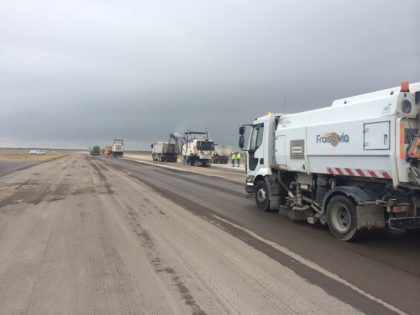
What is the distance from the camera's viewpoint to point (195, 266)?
5.96 m

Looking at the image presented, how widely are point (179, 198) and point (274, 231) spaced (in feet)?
20.3

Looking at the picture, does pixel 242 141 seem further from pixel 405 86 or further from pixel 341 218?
pixel 405 86

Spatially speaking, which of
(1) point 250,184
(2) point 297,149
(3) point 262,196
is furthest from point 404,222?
(1) point 250,184

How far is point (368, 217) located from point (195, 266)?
11.1 ft

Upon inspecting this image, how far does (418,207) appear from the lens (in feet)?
23.2

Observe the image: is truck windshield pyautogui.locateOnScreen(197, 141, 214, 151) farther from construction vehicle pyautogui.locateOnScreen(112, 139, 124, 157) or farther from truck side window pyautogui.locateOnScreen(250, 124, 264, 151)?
construction vehicle pyautogui.locateOnScreen(112, 139, 124, 157)

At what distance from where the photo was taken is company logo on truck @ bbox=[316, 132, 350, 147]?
7988mm

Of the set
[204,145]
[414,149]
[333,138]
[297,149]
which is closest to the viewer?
[414,149]

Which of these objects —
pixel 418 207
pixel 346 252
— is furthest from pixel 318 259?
pixel 418 207

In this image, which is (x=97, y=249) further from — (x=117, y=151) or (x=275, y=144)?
(x=117, y=151)

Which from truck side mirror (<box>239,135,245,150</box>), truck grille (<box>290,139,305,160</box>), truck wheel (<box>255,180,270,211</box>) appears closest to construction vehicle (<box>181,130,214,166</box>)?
truck side mirror (<box>239,135,245,150</box>)

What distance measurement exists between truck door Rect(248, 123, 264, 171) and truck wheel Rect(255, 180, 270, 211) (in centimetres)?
64

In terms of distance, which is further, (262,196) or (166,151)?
(166,151)

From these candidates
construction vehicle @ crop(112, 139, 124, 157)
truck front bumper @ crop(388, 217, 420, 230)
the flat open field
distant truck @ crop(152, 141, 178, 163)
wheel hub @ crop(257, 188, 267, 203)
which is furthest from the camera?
construction vehicle @ crop(112, 139, 124, 157)
